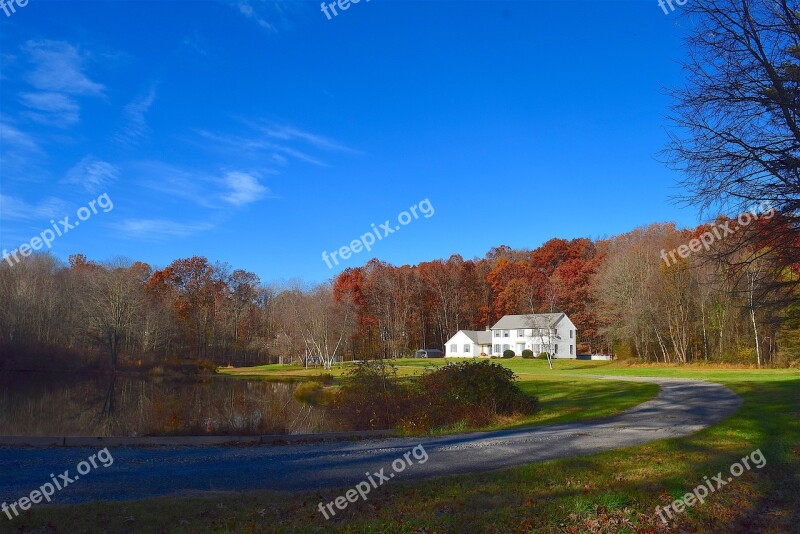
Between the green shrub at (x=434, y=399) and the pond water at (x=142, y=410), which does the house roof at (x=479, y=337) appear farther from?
the green shrub at (x=434, y=399)

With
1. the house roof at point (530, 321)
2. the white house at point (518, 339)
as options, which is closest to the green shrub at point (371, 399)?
the house roof at point (530, 321)

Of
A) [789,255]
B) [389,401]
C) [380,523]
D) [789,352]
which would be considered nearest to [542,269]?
[789,352]

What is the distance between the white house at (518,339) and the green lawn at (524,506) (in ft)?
182

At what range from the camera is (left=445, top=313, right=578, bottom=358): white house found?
66625 mm

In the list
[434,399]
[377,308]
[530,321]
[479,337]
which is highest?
[377,308]

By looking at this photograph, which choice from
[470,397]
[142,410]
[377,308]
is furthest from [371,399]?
[377,308]

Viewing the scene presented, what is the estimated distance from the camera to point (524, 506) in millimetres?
6332

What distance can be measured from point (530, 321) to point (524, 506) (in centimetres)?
5882

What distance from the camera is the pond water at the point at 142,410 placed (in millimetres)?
A: 16672

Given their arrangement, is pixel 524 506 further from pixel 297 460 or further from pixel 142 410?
pixel 142 410

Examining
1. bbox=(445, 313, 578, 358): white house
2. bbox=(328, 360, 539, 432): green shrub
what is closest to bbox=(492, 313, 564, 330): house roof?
bbox=(445, 313, 578, 358): white house

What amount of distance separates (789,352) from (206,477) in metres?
47.7

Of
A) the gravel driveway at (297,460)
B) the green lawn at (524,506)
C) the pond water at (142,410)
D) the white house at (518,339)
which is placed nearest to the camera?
the green lawn at (524,506)

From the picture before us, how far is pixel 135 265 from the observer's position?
78500mm
